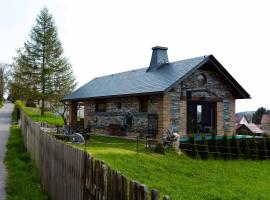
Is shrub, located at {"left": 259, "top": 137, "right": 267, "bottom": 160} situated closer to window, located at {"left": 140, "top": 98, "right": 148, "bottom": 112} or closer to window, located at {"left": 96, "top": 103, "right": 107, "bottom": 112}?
window, located at {"left": 140, "top": 98, "right": 148, "bottom": 112}

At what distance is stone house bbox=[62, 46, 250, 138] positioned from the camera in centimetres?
1934

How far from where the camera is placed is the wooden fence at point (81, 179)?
3.63m

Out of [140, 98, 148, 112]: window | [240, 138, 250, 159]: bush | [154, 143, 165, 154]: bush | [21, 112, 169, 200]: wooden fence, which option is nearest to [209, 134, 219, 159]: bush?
[240, 138, 250, 159]: bush

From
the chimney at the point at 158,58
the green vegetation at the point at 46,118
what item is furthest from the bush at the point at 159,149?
the green vegetation at the point at 46,118

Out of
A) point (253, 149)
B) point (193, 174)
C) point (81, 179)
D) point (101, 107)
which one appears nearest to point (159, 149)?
point (193, 174)

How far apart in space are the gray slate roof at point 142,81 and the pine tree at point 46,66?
15156mm

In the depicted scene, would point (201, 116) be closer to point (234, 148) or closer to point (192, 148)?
point (234, 148)

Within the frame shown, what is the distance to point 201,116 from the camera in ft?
69.8

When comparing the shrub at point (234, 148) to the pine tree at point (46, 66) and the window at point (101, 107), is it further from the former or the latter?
the pine tree at point (46, 66)

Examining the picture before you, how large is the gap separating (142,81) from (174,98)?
11.1ft

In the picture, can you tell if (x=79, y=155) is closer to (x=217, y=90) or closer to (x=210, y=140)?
(x=210, y=140)

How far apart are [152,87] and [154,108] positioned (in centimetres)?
115

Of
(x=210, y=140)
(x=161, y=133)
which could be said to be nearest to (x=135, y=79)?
(x=161, y=133)

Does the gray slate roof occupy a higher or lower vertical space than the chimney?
lower
